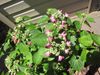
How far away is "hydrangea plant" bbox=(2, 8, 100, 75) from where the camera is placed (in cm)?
197

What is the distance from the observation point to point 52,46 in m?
1.94

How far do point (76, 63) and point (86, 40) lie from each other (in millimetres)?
154

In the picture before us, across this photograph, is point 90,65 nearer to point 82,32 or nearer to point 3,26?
point 82,32

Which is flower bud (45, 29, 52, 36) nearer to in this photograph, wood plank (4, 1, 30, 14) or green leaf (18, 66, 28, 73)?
green leaf (18, 66, 28, 73)

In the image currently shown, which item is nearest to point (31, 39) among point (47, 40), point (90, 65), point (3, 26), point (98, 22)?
point (47, 40)

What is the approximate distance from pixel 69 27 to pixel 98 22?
1.00 metres

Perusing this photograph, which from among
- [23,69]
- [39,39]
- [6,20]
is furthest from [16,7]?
[39,39]

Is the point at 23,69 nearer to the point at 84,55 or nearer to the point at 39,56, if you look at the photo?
the point at 39,56

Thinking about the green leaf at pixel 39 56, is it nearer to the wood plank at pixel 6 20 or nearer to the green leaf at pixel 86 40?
the green leaf at pixel 86 40

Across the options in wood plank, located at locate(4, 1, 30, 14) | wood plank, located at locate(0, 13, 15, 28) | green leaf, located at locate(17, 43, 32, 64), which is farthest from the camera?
wood plank, located at locate(0, 13, 15, 28)

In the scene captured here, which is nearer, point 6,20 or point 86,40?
point 86,40

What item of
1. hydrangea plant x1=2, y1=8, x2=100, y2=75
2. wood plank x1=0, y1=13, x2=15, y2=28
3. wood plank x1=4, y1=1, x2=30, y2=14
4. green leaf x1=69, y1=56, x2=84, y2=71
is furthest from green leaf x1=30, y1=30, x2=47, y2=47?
wood plank x1=0, y1=13, x2=15, y2=28

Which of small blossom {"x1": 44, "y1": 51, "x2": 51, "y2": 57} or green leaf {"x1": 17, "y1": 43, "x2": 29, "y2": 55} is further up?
small blossom {"x1": 44, "y1": 51, "x2": 51, "y2": 57}

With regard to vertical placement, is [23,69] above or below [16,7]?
above
